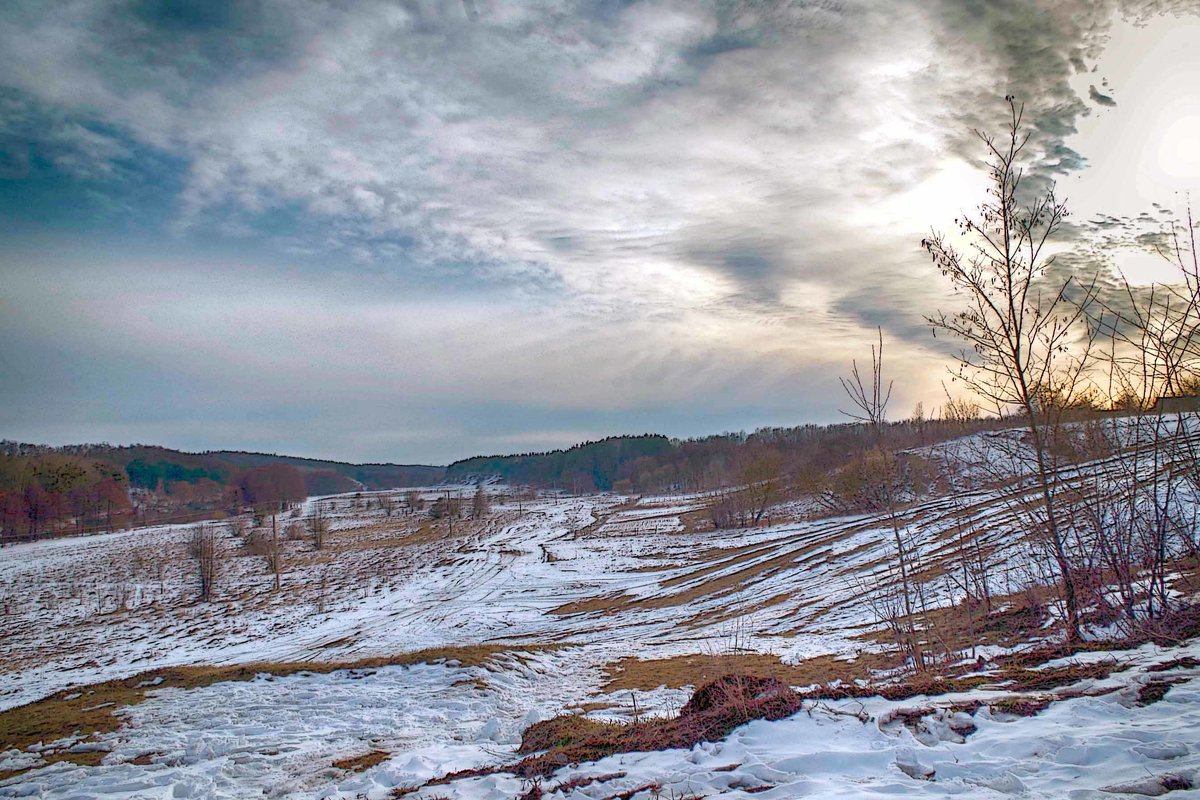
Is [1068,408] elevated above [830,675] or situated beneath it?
elevated above

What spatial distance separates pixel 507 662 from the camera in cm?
1622

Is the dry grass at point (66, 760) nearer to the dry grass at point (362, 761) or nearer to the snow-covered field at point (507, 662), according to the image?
the snow-covered field at point (507, 662)

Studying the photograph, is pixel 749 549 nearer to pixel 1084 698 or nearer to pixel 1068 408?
pixel 1068 408

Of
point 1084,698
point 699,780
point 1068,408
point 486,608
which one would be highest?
point 1068,408

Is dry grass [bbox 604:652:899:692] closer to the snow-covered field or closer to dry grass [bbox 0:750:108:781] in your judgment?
the snow-covered field

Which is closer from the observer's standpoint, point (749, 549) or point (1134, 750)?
point (1134, 750)

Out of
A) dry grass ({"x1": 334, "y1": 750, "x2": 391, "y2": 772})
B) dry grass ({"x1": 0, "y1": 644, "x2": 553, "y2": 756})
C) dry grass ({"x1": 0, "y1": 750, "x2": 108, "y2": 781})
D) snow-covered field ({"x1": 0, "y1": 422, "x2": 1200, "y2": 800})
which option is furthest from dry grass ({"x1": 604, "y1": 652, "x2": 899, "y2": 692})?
dry grass ({"x1": 0, "y1": 750, "x2": 108, "y2": 781})

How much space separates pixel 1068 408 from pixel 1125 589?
2.43 meters

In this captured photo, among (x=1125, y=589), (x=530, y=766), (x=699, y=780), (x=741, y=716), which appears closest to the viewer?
(x=699, y=780)

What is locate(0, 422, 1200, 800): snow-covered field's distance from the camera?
4988mm

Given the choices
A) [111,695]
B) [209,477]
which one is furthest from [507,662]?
[209,477]

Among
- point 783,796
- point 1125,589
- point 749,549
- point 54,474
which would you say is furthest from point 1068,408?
point 54,474

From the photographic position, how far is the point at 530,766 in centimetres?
688

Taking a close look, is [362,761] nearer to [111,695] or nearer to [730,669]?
[730,669]
